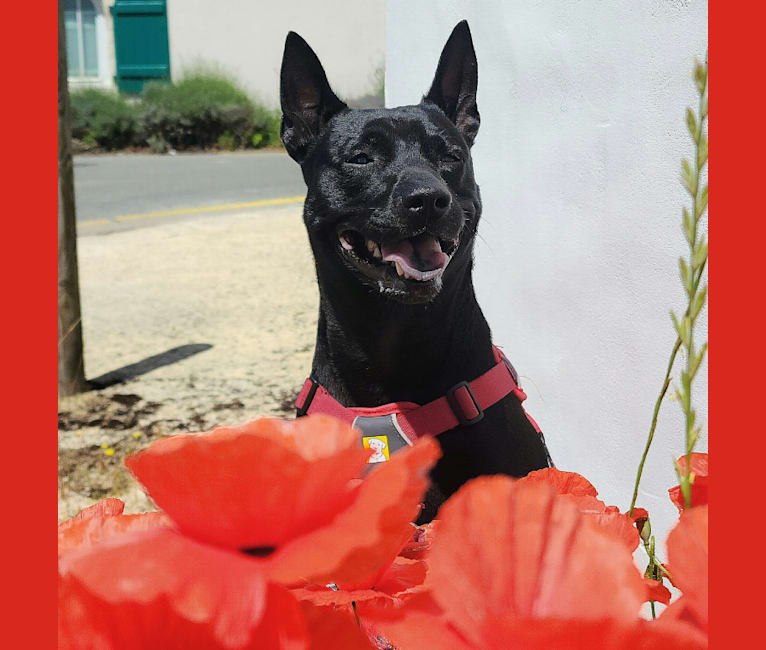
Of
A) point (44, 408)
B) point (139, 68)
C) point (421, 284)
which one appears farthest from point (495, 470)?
point (139, 68)

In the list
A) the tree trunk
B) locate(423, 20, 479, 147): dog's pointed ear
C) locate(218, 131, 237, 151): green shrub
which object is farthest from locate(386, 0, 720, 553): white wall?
locate(218, 131, 237, 151): green shrub

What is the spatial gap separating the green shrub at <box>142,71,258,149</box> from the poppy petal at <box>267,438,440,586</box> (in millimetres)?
22062

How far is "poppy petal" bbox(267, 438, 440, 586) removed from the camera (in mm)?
254

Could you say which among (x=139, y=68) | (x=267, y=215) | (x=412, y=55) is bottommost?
(x=267, y=215)

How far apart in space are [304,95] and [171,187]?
40.0 ft

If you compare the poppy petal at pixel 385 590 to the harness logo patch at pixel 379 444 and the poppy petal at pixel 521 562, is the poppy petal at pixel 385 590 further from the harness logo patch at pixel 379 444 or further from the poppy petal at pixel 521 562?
the harness logo patch at pixel 379 444

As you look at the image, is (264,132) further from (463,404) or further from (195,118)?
(463,404)

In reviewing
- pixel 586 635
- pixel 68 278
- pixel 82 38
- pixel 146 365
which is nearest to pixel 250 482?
pixel 586 635

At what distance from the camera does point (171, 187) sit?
13.7 m

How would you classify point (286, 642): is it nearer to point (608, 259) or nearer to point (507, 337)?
point (608, 259)

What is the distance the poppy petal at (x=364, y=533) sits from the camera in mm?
254

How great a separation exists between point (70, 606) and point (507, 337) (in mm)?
2741

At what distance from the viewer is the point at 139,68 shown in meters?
24.4

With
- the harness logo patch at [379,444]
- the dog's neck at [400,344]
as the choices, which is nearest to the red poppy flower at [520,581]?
the harness logo patch at [379,444]
